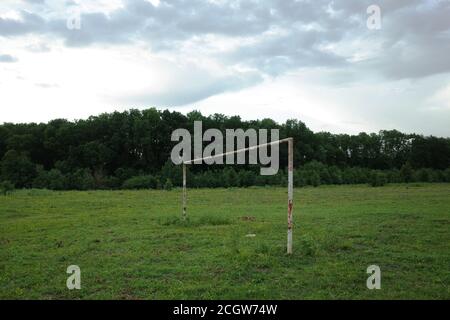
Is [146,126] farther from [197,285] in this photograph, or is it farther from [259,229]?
[197,285]

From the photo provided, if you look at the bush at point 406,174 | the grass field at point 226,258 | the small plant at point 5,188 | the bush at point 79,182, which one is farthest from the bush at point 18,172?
the bush at point 406,174

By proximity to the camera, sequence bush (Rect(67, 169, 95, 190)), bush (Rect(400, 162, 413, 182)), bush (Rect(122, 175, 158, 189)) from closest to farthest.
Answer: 1. bush (Rect(67, 169, 95, 190))
2. bush (Rect(122, 175, 158, 189))
3. bush (Rect(400, 162, 413, 182))

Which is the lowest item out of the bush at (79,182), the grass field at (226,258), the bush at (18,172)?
the grass field at (226,258)

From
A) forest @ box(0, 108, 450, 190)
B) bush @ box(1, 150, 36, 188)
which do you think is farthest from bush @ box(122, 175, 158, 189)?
bush @ box(1, 150, 36, 188)

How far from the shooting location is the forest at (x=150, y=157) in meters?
52.9

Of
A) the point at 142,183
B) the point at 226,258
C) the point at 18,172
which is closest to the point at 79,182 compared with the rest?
the point at 142,183

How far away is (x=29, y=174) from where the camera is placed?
2121 inches

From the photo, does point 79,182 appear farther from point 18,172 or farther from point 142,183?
point 18,172

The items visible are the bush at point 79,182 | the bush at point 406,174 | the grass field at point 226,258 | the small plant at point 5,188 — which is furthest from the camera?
the bush at point 406,174

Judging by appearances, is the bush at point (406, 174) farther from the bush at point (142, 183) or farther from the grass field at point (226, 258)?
the grass field at point (226, 258)

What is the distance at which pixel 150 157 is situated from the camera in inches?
2933

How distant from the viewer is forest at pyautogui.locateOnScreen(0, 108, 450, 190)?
5294cm

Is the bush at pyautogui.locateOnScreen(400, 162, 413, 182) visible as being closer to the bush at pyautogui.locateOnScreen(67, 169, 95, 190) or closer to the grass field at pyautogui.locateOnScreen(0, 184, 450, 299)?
the bush at pyautogui.locateOnScreen(67, 169, 95, 190)
